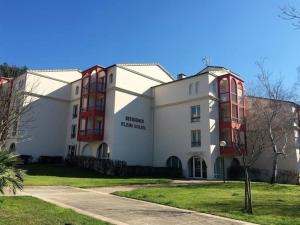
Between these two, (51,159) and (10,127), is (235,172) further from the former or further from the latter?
(10,127)

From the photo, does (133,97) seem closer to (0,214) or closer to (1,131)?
(1,131)

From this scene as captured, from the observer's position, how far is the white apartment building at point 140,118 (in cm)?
3647

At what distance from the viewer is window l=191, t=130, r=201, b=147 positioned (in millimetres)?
36275

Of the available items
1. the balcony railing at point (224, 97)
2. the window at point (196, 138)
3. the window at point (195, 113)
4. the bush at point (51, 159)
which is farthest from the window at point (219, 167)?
the bush at point (51, 159)

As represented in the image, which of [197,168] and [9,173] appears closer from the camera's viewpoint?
[9,173]

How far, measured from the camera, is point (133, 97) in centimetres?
4053

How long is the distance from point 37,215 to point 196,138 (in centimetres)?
2871

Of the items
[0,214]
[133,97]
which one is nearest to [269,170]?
[133,97]

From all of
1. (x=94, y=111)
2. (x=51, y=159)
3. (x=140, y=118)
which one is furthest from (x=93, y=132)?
(x=51, y=159)

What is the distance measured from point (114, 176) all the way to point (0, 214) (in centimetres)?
2333

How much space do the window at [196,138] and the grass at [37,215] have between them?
86.7 feet

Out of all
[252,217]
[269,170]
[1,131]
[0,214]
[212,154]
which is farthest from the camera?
[269,170]

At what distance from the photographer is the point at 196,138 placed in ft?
120

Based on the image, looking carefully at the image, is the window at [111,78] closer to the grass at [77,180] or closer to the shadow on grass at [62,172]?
the shadow on grass at [62,172]
